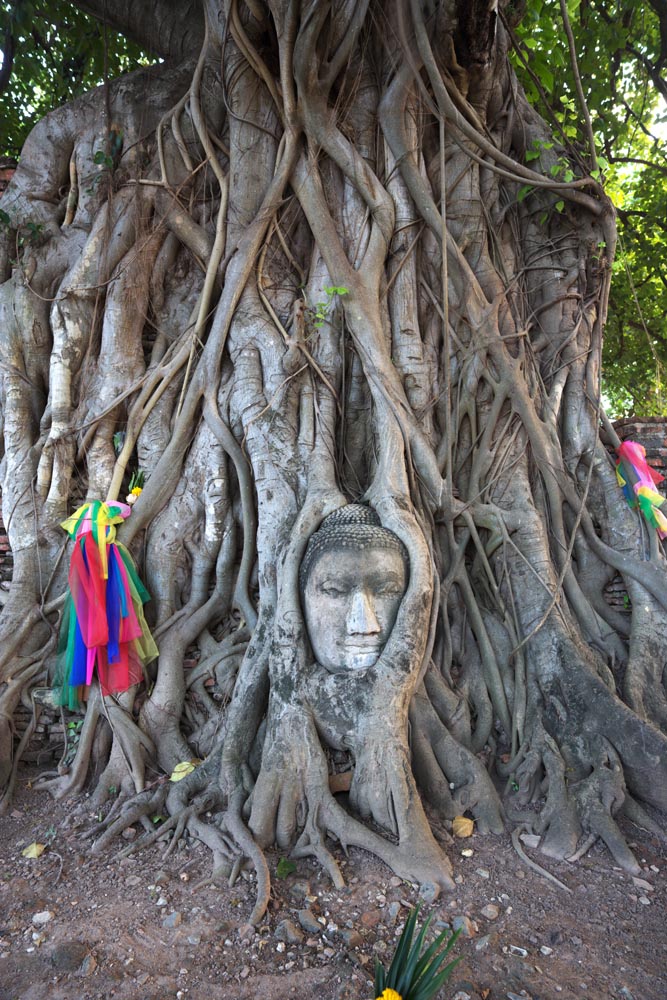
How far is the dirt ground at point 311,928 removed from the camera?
180cm

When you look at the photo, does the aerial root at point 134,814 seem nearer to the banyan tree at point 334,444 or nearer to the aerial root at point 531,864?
the banyan tree at point 334,444

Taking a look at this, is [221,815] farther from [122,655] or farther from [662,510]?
[662,510]

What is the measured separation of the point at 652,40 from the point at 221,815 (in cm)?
683

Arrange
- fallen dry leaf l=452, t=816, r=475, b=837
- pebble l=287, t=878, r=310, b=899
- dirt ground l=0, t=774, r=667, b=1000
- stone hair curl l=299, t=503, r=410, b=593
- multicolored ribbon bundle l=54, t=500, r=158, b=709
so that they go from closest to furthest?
dirt ground l=0, t=774, r=667, b=1000, pebble l=287, t=878, r=310, b=899, fallen dry leaf l=452, t=816, r=475, b=837, stone hair curl l=299, t=503, r=410, b=593, multicolored ribbon bundle l=54, t=500, r=158, b=709

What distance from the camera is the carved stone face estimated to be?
9.02ft

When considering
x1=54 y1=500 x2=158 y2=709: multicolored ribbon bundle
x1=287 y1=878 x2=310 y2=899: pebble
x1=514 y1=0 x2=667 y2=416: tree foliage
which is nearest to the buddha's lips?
x1=287 y1=878 x2=310 y2=899: pebble

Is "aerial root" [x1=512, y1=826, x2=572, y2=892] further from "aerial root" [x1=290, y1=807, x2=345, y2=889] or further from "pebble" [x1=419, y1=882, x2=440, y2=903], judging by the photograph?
"aerial root" [x1=290, y1=807, x2=345, y2=889]

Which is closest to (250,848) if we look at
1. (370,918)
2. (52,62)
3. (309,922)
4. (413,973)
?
(309,922)

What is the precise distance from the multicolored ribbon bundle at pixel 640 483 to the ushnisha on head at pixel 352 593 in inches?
60.2

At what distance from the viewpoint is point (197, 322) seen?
12.6 ft

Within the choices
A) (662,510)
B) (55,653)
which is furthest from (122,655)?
(662,510)

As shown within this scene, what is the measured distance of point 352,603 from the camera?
2.76 m

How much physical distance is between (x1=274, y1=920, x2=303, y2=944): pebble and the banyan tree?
33cm

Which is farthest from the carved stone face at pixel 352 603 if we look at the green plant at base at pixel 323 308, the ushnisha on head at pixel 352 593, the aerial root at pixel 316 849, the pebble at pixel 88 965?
the green plant at base at pixel 323 308
